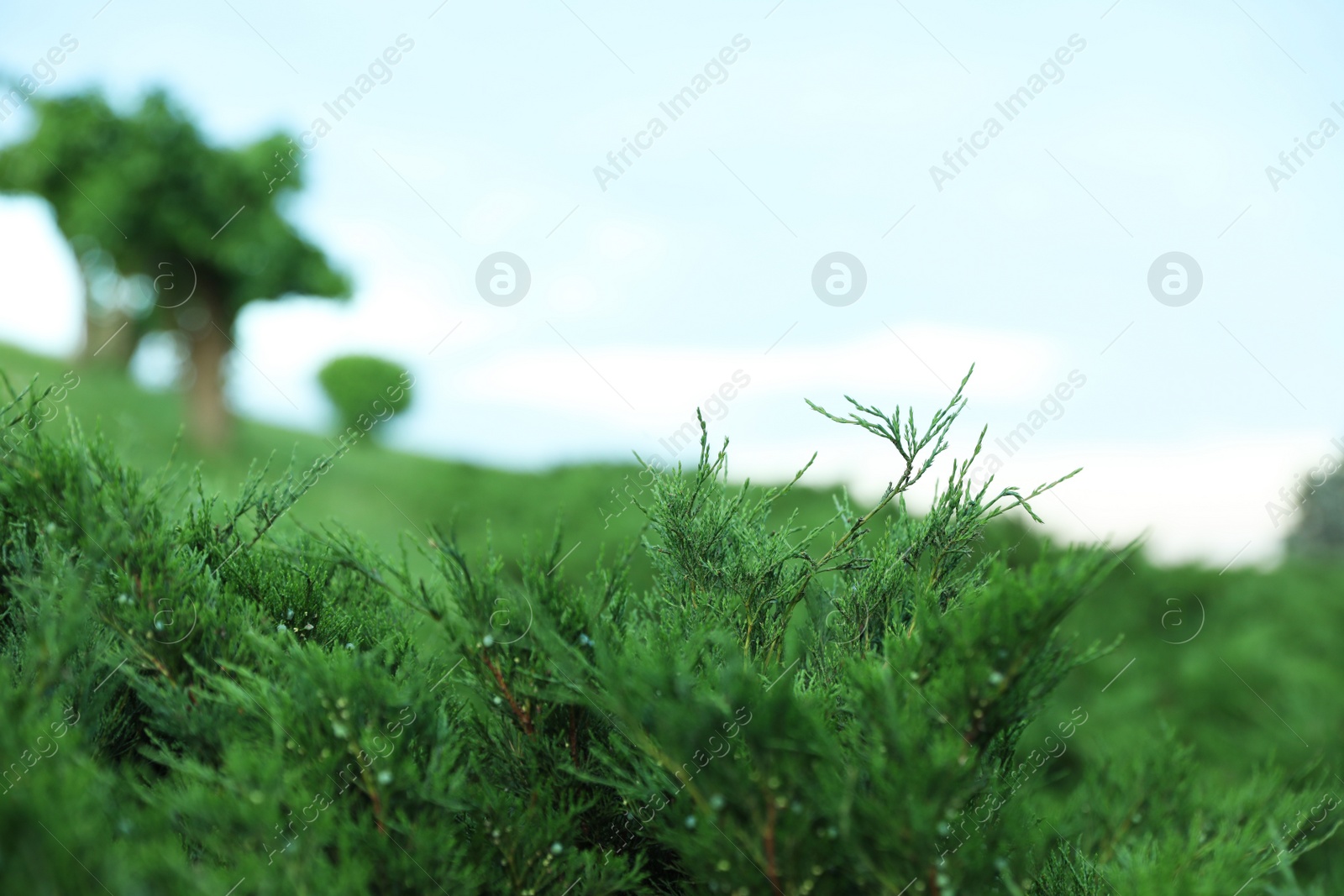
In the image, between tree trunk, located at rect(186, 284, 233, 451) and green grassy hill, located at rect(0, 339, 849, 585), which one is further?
tree trunk, located at rect(186, 284, 233, 451)

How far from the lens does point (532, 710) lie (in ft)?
4.78

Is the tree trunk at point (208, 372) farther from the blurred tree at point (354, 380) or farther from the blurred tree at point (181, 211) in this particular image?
the blurred tree at point (354, 380)

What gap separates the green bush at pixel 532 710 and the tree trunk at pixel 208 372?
61.7 feet

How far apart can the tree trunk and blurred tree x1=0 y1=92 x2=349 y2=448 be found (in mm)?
19

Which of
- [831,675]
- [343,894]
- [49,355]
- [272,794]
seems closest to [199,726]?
[272,794]

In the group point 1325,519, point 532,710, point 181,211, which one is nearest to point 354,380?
point 181,211

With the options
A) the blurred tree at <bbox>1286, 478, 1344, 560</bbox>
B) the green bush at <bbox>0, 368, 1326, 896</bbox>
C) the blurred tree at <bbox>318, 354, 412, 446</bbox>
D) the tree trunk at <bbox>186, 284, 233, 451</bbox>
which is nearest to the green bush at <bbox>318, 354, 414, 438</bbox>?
the blurred tree at <bbox>318, 354, 412, 446</bbox>

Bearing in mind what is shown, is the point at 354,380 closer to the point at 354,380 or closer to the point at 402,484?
the point at 354,380

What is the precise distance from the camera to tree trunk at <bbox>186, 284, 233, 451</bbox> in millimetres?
18375

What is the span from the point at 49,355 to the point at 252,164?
10.1 meters

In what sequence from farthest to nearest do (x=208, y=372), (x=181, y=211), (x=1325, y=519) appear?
(x=1325, y=519) < (x=208, y=372) < (x=181, y=211)

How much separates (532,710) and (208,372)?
19.8m

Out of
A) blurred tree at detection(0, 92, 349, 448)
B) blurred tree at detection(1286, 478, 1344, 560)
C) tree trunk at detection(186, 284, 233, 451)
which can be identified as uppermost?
blurred tree at detection(1286, 478, 1344, 560)

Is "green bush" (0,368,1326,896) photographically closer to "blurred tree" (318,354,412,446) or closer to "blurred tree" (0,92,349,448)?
"blurred tree" (0,92,349,448)
